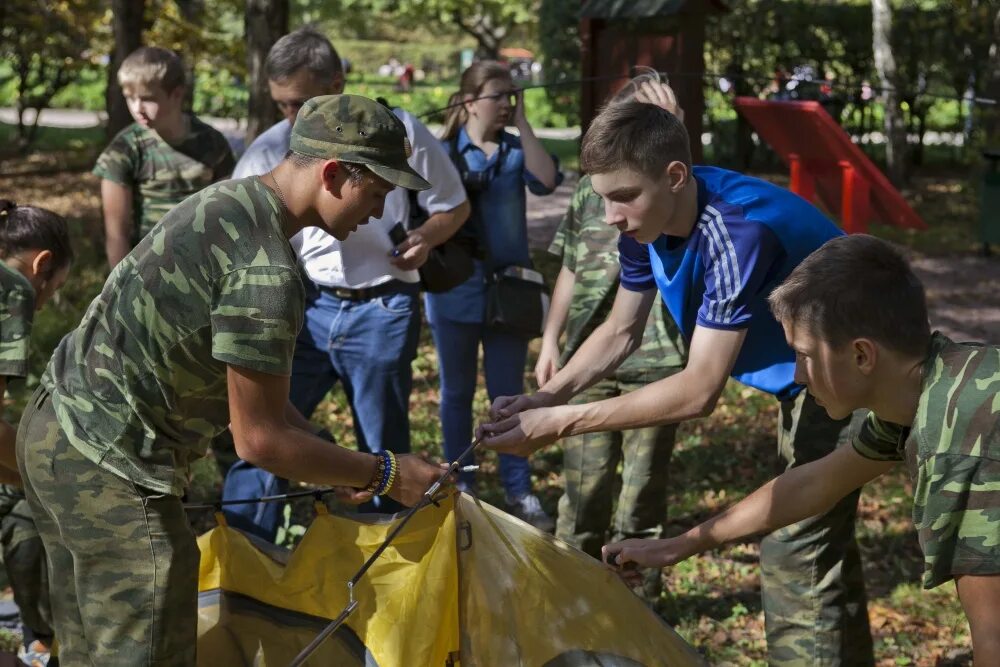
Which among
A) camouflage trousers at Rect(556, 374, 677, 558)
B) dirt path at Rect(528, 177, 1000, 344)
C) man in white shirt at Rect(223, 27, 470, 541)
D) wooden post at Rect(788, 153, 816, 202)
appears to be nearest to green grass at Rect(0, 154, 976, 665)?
camouflage trousers at Rect(556, 374, 677, 558)

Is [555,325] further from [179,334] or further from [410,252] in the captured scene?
[179,334]

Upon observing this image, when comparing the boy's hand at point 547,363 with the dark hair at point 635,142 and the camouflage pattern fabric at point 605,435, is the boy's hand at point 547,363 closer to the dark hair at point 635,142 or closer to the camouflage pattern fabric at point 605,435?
the camouflage pattern fabric at point 605,435

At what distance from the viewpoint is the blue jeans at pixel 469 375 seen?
5.25 metres

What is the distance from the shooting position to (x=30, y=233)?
3.52 metres

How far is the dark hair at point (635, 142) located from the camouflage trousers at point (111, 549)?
4.14 ft

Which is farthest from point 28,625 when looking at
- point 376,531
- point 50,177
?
point 50,177

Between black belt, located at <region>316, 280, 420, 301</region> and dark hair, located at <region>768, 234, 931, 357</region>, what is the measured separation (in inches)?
91.1

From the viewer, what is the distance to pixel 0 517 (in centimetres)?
402

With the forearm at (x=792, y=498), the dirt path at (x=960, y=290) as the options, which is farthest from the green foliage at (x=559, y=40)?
the forearm at (x=792, y=498)

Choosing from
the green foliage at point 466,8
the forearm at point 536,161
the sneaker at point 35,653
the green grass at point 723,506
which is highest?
the green foliage at point 466,8

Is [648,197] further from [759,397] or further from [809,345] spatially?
[759,397]

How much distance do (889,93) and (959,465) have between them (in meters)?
13.7

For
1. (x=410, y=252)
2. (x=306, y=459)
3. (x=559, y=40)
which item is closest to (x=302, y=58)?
(x=410, y=252)

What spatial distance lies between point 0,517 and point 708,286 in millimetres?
2376
